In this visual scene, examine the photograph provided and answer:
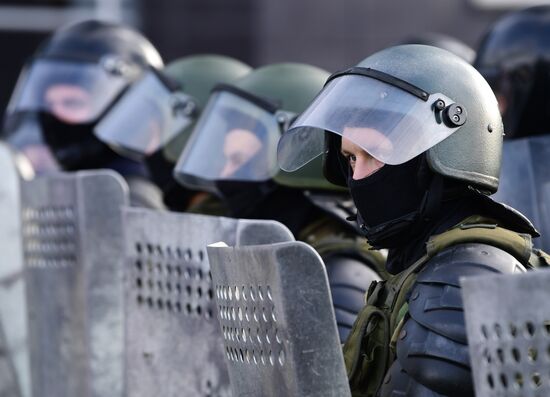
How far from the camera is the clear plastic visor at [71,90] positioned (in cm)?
706

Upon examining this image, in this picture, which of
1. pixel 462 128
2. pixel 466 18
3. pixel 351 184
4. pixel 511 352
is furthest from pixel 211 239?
pixel 466 18

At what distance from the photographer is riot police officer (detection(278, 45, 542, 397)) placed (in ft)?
9.92

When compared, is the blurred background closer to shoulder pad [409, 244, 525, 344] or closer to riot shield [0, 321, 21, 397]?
riot shield [0, 321, 21, 397]

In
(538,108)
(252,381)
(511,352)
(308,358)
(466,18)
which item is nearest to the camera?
(511,352)

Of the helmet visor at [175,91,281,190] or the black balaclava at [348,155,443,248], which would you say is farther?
the helmet visor at [175,91,281,190]

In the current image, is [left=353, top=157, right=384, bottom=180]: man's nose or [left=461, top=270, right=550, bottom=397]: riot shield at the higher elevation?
[left=461, top=270, right=550, bottom=397]: riot shield

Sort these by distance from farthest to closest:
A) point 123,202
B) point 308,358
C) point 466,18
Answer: point 466,18
point 123,202
point 308,358

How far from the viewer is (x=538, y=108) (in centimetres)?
573

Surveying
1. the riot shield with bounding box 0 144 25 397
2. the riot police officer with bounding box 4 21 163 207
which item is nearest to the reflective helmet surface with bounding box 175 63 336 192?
the riot shield with bounding box 0 144 25 397

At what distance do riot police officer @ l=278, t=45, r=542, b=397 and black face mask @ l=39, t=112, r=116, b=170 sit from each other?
11.7ft

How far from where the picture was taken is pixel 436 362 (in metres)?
2.77

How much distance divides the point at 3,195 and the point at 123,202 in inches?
44.1

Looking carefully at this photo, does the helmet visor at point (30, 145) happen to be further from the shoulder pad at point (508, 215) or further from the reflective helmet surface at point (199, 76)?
the shoulder pad at point (508, 215)

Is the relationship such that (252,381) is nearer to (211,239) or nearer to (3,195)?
(211,239)
